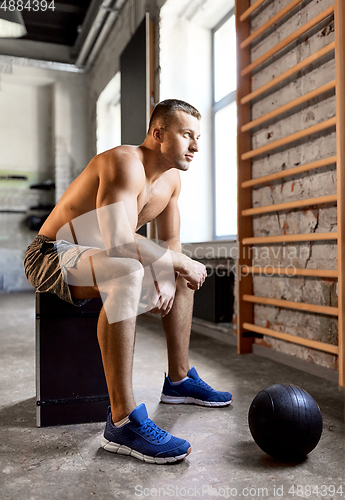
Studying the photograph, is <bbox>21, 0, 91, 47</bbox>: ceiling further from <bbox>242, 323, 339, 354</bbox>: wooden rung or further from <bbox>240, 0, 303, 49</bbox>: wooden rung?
<bbox>242, 323, 339, 354</bbox>: wooden rung

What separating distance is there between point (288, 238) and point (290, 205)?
18cm

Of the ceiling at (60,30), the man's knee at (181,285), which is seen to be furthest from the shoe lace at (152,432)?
the ceiling at (60,30)

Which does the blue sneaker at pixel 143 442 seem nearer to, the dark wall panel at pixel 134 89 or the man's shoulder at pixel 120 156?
the man's shoulder at pixel 120 156

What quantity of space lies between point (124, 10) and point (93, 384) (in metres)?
4.90

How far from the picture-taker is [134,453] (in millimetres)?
1291

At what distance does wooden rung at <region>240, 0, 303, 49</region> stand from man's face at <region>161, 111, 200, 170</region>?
110 centimetres

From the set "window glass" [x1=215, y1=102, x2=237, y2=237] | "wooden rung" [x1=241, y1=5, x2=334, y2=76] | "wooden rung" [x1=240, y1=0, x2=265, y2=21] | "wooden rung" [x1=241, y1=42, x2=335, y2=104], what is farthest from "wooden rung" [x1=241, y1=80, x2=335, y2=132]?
"window glass" [x1=215, y1=102, x2=237, y2=237]

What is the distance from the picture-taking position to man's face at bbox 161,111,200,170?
1.58 m

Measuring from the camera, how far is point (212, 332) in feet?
10.9

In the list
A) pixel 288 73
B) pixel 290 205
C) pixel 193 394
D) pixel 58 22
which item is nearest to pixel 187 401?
pixel 193 394

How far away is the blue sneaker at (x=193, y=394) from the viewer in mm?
1744

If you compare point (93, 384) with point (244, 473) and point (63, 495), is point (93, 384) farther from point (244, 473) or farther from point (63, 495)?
point (244, 473)

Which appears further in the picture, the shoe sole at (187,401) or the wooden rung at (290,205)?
the wooden rung at (290,205)

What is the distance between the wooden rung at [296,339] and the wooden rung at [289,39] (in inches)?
61.5
